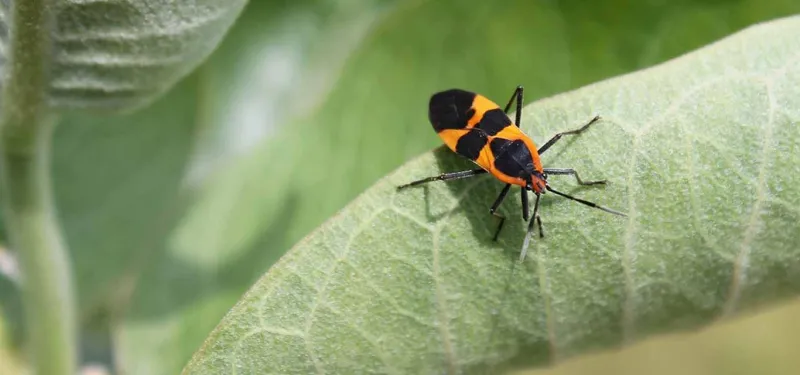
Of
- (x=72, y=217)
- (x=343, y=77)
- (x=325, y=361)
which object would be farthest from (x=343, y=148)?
(x=72, y=217)

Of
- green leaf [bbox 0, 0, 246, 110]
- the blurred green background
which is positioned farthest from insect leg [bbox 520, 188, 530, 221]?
green leaf [bbox 0, 0, 246, 110]

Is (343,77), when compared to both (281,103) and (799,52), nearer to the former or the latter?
(281,103)

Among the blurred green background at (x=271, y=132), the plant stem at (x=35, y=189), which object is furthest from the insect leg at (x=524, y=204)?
the plant stem at (x=35, y=189)

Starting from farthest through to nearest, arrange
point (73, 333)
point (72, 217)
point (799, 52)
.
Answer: point (72, 217) < point (73, 333) < point (799, 52)

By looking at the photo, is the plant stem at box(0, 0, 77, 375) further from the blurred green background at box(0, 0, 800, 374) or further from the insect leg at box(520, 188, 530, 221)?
the insect leg at box(520, 188, 530, 221)

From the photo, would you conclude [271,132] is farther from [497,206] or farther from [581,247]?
[581,247]

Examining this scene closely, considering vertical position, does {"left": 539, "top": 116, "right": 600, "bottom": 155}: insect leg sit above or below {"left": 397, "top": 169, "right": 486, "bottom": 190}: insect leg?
above
